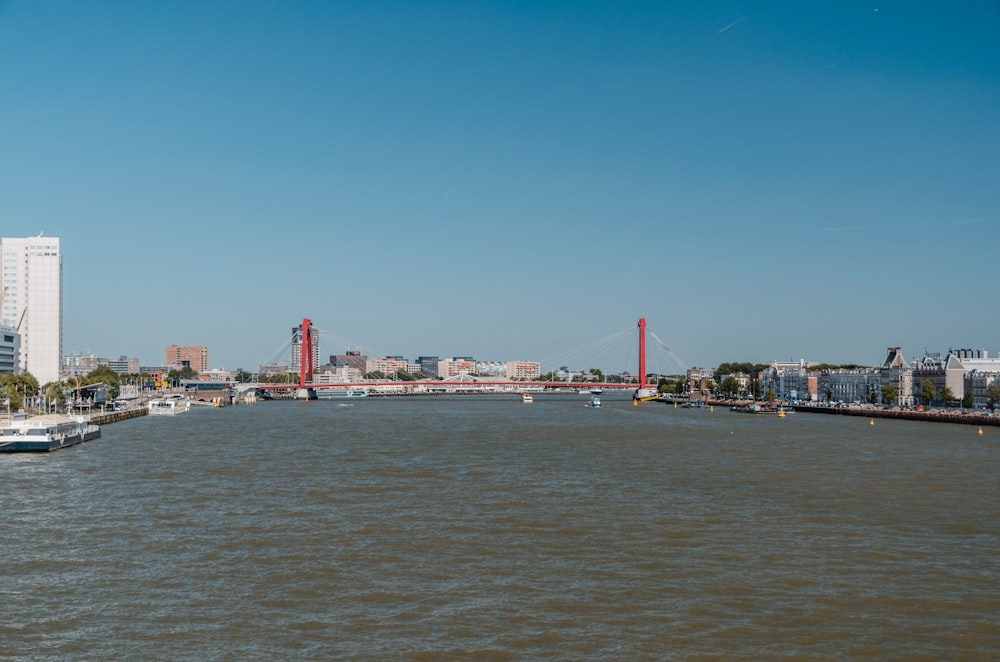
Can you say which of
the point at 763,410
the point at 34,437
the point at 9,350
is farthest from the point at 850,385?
the point at 9,350

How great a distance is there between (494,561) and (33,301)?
104m

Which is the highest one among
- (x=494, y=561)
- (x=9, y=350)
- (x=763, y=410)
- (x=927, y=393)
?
(x=9, y=350)

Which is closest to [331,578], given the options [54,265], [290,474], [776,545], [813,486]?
[776,545]

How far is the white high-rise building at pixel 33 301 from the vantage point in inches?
3937

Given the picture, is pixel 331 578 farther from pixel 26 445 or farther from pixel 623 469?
pixel 26 445

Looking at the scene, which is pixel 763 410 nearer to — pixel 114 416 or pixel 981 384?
pixel 981 384

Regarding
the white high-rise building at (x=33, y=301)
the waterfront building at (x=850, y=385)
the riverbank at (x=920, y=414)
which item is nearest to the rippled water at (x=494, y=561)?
the riverbank at (x=920, y=414)

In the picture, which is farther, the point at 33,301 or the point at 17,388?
the point at 33,301

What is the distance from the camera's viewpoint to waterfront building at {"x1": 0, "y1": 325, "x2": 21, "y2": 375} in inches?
3435

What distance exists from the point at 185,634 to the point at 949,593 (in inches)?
383

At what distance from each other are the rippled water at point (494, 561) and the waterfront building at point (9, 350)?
236ft

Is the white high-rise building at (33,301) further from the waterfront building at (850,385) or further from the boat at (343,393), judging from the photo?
the waterfront building at (850,385)

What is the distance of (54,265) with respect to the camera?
10138 cm

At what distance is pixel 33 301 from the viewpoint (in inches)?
3967
